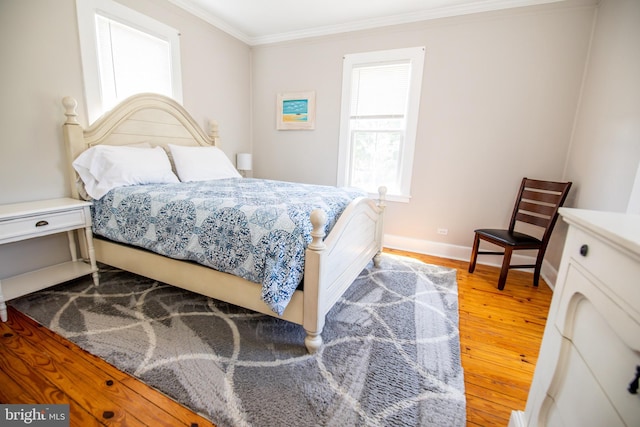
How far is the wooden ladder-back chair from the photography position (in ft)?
7.83

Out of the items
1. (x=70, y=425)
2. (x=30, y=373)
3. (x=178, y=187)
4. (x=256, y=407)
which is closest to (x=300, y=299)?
(x=256, y=407)

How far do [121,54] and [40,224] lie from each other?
1695 mm

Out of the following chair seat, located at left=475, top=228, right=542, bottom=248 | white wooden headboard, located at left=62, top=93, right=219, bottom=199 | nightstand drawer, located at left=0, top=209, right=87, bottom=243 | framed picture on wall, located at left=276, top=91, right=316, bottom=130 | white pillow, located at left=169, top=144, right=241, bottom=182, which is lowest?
chair seat, located at left=475, top=228, right=542, bottom=248

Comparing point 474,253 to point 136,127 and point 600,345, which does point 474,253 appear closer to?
point 600,345

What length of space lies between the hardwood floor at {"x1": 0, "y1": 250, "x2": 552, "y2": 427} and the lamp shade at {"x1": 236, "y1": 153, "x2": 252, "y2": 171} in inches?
99.3

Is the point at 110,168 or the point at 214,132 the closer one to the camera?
the point at 110,168

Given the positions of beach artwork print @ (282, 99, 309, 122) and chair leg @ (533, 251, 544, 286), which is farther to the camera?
beach artwork print @ (282, 99, 309, 122)

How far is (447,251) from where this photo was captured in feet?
10.5

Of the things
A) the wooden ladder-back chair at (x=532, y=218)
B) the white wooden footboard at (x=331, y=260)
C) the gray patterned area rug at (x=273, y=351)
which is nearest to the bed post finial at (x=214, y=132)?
the gray patterned area rug at (x=273, y=351)

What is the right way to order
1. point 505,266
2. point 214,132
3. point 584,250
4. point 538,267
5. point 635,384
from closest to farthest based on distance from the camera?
point 635,384
point 584,250
point 505,266
point 538,267
point 214,132

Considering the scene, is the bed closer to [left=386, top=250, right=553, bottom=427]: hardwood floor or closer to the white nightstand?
the white nightstand

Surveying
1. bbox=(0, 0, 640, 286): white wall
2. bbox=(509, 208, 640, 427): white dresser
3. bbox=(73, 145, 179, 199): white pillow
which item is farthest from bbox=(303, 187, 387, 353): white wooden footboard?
bbox=(73, 145, 179, 199): white pillow

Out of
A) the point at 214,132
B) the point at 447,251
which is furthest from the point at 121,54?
the point at 447,251

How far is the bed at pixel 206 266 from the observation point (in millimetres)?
1498
